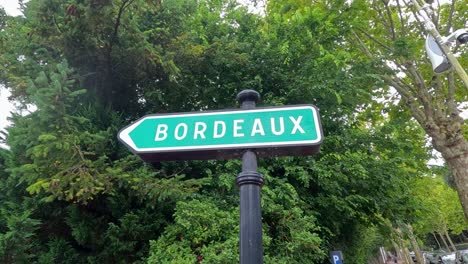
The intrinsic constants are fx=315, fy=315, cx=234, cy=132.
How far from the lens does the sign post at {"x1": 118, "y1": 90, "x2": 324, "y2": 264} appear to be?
139cm

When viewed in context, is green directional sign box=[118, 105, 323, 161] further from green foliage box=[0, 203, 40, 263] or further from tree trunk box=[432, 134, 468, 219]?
tree trunk box=[432, 134, 468, 219]

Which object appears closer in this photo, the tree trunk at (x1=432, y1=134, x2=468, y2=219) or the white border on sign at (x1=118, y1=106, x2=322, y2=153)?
the white border on sign at (x1=118, y1=106, x2=322, y2=153)

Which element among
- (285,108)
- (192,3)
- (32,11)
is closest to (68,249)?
(32,11)

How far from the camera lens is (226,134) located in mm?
1463

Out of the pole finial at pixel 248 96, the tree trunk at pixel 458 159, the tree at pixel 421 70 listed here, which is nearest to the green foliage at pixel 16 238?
the pole finial at pixel 248 96

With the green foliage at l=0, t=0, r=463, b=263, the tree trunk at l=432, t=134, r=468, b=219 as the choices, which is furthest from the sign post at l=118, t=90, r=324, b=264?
the tree trunk at l=432, t=134, r=468, b=219

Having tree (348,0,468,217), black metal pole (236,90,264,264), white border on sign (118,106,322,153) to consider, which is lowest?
black metal pole (236,90,264,264)

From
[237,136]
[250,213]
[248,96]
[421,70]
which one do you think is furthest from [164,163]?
[421,70]

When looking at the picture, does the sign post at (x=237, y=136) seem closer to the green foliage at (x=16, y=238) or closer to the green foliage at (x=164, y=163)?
the green foliage at (x=164, y=163)

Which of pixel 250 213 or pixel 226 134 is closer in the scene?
pixel 250 213

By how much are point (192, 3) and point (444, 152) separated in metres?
7.18

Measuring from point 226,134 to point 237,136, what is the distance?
55mm

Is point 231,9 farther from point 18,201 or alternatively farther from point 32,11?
point 18,201

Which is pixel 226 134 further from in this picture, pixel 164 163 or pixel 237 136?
pixel 164 163
